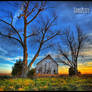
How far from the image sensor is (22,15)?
8094 millimetres

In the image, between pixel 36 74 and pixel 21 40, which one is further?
pixel 21 40

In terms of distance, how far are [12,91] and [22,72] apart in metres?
3.97

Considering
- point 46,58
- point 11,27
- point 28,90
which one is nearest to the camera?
point 28,90

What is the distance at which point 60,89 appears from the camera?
4.43m

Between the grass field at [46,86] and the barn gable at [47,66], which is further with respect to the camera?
the barn gable at [47,66]

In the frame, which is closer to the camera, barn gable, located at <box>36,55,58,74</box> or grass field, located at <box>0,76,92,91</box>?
grass field, located at <box>0,76,92,91</box>

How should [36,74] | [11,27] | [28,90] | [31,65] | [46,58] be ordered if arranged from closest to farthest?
[28,90]
[36,74]
[46,58]
[31,65]
[11,27]

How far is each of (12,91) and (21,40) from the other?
4.63m

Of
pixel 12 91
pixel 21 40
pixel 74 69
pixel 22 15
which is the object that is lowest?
pixel 12 91

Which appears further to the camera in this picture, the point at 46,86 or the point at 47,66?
the point at 47,66

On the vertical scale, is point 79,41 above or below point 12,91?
above

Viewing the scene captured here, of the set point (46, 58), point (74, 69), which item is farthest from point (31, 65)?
point (74, 69)

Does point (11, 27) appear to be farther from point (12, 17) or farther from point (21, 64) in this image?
point (21, 64)

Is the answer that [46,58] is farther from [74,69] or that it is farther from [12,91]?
[12,91]
